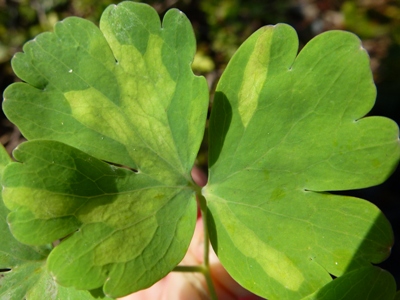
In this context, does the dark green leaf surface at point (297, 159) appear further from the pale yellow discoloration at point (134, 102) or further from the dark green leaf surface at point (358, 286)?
the pale yellow discoloration at point (134, 102)

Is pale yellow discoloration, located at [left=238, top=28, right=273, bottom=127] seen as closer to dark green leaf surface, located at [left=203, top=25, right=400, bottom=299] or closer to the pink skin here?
dark green leaf surface, located at [left=203, top=25, right=400, bottom=299]

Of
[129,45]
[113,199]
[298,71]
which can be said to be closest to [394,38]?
[298,71]

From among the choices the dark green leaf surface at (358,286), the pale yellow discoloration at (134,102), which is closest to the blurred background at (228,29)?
the pale yellow discoloration at (134,102)

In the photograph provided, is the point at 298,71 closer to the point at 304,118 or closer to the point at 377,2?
the point at 304,118

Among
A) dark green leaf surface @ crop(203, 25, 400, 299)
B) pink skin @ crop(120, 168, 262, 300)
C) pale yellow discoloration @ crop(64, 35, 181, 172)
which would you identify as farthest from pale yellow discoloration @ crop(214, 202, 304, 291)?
pink skin @ crop(120, 168, 262, 300)

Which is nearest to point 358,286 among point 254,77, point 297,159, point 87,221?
point 297,159
